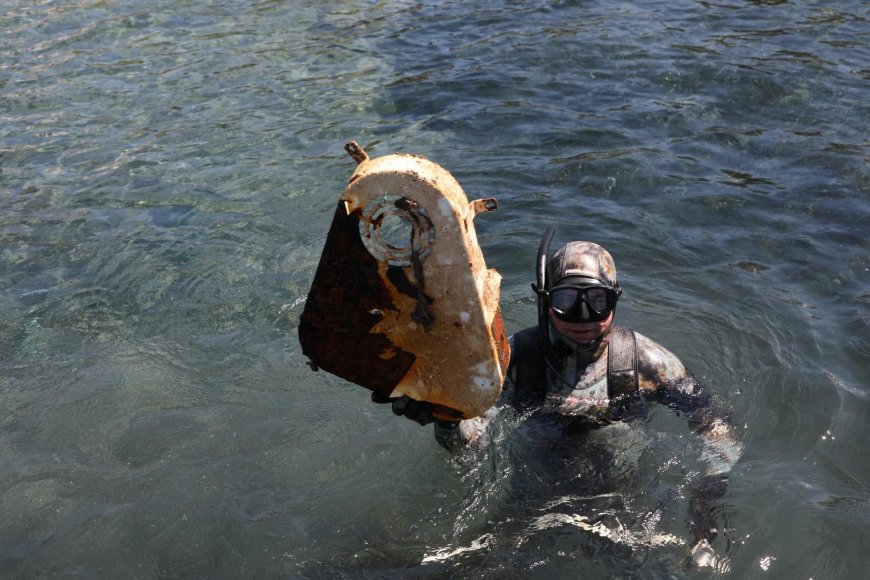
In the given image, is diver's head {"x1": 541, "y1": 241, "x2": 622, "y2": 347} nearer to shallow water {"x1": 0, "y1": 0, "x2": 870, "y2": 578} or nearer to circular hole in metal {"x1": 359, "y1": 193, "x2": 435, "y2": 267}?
shallow water {"x1": 0, "y1": 0, "x2": 870, "y2": 578}

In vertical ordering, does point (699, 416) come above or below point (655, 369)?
below

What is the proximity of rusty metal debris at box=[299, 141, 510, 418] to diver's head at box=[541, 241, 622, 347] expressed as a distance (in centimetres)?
67

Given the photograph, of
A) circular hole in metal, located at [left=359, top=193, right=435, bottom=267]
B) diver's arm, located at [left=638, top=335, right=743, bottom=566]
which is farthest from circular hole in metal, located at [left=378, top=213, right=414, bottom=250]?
circular hole in metal, located at [left=359, top=193, right=435, bottom=267]

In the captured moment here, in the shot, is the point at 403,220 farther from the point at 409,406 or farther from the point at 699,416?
the point at 699,416

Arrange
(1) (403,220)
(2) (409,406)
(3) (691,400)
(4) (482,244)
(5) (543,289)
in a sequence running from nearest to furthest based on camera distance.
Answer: (1) (403,220) → (2) (409,406) → (5) (543,289) → (3) (691,400) → (4) (482,244)

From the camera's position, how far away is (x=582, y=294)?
3.84 m

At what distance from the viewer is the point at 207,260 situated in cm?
661

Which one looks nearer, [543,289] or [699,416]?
[543,289]

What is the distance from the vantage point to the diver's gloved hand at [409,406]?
329cm

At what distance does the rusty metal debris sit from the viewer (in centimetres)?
288

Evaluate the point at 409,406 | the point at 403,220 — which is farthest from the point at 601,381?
the point at 403,220

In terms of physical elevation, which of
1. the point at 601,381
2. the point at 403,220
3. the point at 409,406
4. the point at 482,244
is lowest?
the point at 482,244

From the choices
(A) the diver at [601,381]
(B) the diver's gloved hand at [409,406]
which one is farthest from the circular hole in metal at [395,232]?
(B) the diver's gloved hand at [409,406]

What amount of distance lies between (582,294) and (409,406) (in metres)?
1.05
